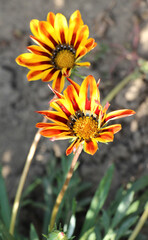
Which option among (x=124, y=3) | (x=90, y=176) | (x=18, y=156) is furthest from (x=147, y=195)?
(x=124, y=3)

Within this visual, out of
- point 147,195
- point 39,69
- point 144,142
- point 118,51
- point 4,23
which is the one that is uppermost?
point 4,23

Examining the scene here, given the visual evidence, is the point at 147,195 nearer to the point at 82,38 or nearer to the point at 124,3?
the point at 82,38

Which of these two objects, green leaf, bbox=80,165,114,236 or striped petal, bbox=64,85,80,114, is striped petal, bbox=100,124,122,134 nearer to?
striped petal, bbox=64,85,80,114

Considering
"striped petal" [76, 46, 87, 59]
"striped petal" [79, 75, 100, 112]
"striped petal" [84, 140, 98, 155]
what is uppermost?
"striped petal" [76, 46, 87, 59]

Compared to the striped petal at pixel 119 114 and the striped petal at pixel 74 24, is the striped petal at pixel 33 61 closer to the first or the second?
the striped petal at pixel 74 24

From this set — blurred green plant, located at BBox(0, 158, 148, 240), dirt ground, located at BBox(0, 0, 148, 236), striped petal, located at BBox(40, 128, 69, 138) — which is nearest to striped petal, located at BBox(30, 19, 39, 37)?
striped petal, located at BBox(40, 128, 69, 138)

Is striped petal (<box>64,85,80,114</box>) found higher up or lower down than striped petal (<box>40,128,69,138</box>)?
higher up

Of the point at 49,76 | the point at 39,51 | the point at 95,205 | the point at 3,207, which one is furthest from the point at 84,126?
the point at 3,207
